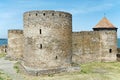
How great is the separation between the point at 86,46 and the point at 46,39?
349 inches

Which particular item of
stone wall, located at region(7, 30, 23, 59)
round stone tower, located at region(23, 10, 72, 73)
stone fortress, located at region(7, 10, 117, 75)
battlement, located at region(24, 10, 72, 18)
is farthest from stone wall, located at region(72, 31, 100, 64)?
stone wall, located at region(7, 30, 23, 59)

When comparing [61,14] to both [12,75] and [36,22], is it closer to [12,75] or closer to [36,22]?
[36,22]

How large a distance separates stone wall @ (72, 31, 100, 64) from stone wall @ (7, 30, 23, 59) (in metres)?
8.14

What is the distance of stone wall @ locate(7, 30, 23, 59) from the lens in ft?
113

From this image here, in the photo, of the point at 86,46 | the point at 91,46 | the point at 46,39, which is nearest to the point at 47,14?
the point at 46,39

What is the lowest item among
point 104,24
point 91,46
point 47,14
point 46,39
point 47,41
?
point 91,46

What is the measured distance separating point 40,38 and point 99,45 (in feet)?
33.3

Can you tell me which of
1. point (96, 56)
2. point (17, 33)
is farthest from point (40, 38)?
point (17, 33)

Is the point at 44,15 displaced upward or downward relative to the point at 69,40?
upward

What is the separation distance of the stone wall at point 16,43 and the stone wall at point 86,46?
8140 millimetres

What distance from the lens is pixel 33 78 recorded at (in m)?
20.3

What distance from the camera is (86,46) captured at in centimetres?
3034

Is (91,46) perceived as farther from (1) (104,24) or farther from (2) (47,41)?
(2) (47,41)

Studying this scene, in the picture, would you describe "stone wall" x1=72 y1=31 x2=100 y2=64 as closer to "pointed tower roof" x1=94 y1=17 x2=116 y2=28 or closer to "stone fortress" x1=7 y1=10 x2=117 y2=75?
"pointed tower roof" x1=94 y1=17 x2=116 y2=28
